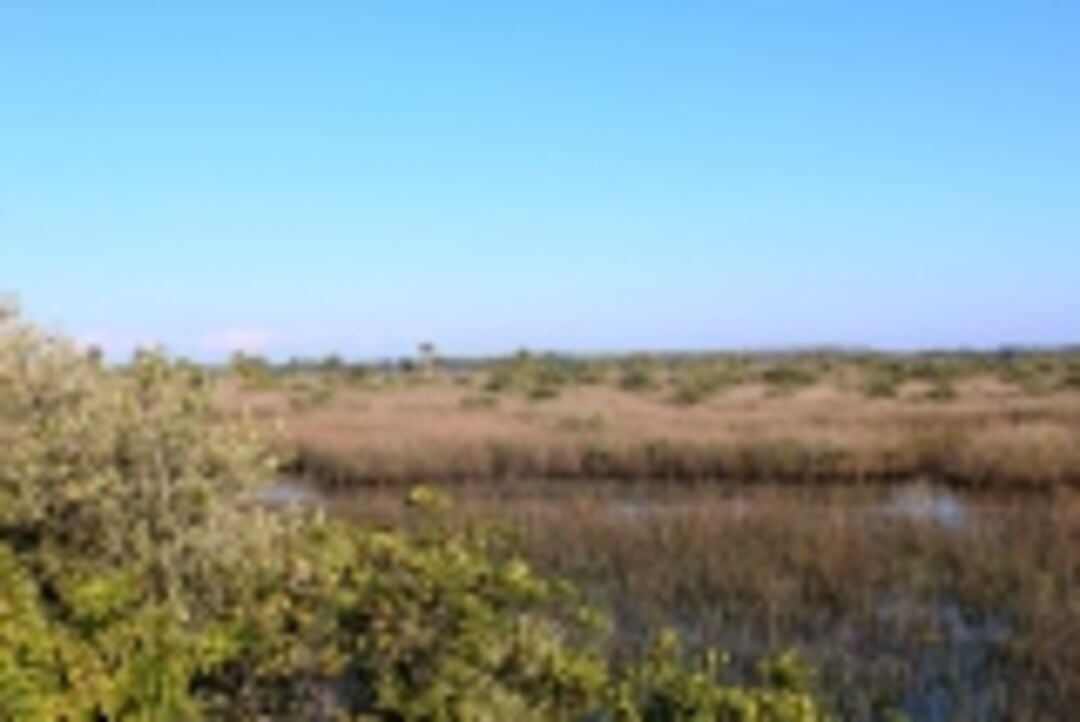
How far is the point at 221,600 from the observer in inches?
351

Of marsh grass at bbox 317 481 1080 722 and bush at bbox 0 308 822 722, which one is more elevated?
bush at bbox 0 308 822 722

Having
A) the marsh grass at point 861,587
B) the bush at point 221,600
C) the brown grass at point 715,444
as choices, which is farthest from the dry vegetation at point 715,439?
the bush at point 221,600

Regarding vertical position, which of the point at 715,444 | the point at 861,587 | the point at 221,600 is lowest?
the point at 861,587

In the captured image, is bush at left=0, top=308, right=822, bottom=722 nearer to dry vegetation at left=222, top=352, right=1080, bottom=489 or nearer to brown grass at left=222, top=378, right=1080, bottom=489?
dry vegetation at left=222, top=352, right=1080, bottom=489

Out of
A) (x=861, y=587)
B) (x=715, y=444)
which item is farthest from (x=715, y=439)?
(x=861, y=587)

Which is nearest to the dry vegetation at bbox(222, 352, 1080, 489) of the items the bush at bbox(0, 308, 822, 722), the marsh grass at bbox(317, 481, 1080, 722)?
the marsh grass at bbox(317, 481, 1080, 722)

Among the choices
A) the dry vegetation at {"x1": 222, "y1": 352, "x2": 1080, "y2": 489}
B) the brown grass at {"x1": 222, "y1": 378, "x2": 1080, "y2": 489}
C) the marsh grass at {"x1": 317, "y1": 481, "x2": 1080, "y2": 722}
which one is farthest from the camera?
the dry vegetation at {"x1": 222, "y1": 352, "x2": 1080, "y2": 489}

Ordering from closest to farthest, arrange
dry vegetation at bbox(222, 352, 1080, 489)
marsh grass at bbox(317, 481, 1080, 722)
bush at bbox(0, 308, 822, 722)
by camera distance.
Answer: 1. bush at bbox(0, 308, 822, 722)
2. marsh grass at bbox(317, 481, 1080, 722)
3. dry vegetation at bbox(222, 352, 1080, 489)

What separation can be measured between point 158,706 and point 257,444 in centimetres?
325

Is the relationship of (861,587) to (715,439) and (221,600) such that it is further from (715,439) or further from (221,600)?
(715,439)

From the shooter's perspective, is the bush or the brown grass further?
the brown grass

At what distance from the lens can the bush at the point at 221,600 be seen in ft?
21.8

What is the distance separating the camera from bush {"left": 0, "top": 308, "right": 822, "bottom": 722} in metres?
6.65

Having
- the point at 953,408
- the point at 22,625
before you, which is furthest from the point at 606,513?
the point at 953,408
